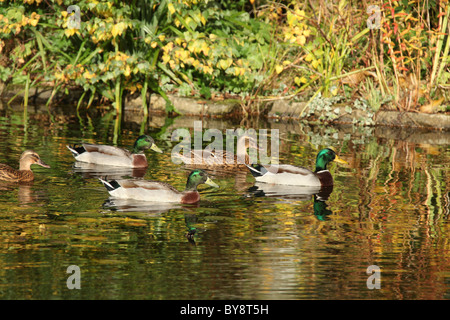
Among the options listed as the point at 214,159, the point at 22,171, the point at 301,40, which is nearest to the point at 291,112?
the point at 301,40

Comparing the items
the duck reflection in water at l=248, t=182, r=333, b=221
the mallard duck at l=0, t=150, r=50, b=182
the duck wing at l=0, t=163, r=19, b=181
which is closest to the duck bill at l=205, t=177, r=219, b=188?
the duck reflection in water at l=248, t=182, r=333, b=221

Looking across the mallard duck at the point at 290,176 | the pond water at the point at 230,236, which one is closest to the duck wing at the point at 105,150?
the pond water at the point at 230,236

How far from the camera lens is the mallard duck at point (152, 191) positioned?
964 cm

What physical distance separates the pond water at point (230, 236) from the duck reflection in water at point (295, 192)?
0.21 feet

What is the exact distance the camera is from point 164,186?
9.66 metres

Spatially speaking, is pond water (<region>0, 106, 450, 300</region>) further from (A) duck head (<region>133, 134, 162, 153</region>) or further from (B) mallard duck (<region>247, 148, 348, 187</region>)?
(A) duck head (<region>133, 134, 162, 153</region>)

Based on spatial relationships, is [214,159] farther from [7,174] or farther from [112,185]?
[7,174]

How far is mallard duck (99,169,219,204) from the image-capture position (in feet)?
31.6

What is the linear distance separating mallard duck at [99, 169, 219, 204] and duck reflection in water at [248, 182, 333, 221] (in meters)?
0.99

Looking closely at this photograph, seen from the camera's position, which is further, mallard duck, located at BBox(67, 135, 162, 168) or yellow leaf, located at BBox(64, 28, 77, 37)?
yellow leaf, located at BBox(64, 28, 77, 37)

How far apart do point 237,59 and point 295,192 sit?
8250 mm

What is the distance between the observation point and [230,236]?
8.18 metres

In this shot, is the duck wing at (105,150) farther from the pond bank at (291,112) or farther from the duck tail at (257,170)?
the pond bank at (291,112)

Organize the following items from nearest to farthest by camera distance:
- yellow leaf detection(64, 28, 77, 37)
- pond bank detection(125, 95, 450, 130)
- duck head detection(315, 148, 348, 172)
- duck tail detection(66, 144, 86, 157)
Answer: duck head detection(315, 148, 348, 172)
duck tail detection(66, 144, 86, 157)
yellow leaf detection(64, 28, 77, 37)
pond bank detection(125, 95, 450, 130)
